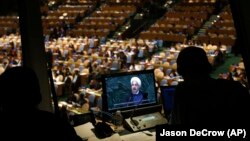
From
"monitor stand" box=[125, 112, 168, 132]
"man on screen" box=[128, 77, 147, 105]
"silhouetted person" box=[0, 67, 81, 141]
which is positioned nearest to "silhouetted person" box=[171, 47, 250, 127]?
"silhouetted person" box=[0, 67, 81, 141]

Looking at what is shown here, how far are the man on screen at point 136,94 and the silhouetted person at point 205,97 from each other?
1.10 meters

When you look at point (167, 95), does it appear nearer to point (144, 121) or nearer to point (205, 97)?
point (144, 121)

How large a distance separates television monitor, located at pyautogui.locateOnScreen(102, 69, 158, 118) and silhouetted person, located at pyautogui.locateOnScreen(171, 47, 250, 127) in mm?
1076

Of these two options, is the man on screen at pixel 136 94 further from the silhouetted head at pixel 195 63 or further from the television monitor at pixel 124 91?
the silhouetted head at pixel 195 63

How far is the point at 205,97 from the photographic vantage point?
7.34 feet

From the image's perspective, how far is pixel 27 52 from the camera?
13.3ft

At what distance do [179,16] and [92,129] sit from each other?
2029 centimetres

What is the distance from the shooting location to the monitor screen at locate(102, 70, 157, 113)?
3.38m

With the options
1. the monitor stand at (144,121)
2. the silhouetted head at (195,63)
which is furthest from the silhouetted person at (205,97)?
the monitor stand at (144,121)

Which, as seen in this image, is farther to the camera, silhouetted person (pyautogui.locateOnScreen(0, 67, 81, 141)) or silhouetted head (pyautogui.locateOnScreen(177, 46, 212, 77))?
silhouetted head (pyautogui.locateOnScreen(177, 46, 212, 77))

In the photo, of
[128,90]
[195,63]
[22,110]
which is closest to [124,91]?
[128,90]

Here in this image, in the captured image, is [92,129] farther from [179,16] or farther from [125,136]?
[179,16]

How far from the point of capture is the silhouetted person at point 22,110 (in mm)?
1836

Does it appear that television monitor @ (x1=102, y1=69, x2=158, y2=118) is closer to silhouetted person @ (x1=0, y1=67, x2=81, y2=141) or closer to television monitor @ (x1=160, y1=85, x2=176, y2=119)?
television monitor @ (x1=160, y1=85, x2=176, y2=119)
